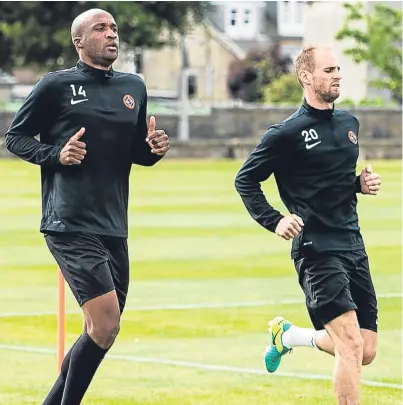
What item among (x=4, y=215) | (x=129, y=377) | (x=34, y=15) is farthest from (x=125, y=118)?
(x=34, y=15)

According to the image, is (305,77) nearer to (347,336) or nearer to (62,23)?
(347,336)

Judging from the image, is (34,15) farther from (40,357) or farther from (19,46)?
(40,357)

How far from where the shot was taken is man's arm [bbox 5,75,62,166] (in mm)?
7637

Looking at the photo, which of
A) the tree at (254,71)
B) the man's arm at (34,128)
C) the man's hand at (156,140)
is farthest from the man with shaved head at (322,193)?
the tree at (254,71)

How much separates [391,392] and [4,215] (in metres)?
15.8

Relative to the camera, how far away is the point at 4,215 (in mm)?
24453

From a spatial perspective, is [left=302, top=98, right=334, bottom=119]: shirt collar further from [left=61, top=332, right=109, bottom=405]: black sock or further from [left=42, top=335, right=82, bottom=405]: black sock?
[left=42, top=335, right=82, bottom=405]: black sock

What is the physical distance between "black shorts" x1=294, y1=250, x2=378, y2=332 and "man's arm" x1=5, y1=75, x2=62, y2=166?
1444mm

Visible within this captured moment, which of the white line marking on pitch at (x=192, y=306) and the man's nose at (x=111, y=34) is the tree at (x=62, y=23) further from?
the man's nose at (x=111, y=34)

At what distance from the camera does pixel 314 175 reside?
775cm

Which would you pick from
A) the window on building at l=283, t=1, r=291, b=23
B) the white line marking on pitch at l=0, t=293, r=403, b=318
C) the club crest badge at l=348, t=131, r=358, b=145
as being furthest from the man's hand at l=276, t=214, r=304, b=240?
the window on building at l=283, t=1, r=291, b=23

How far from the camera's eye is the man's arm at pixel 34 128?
7.64 metres

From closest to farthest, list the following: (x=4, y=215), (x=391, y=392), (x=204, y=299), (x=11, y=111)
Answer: (x=391, y=392)
(x=204, y=299)
(x=4, y=215)
(x=11, y=111)

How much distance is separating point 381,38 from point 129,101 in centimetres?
4847
